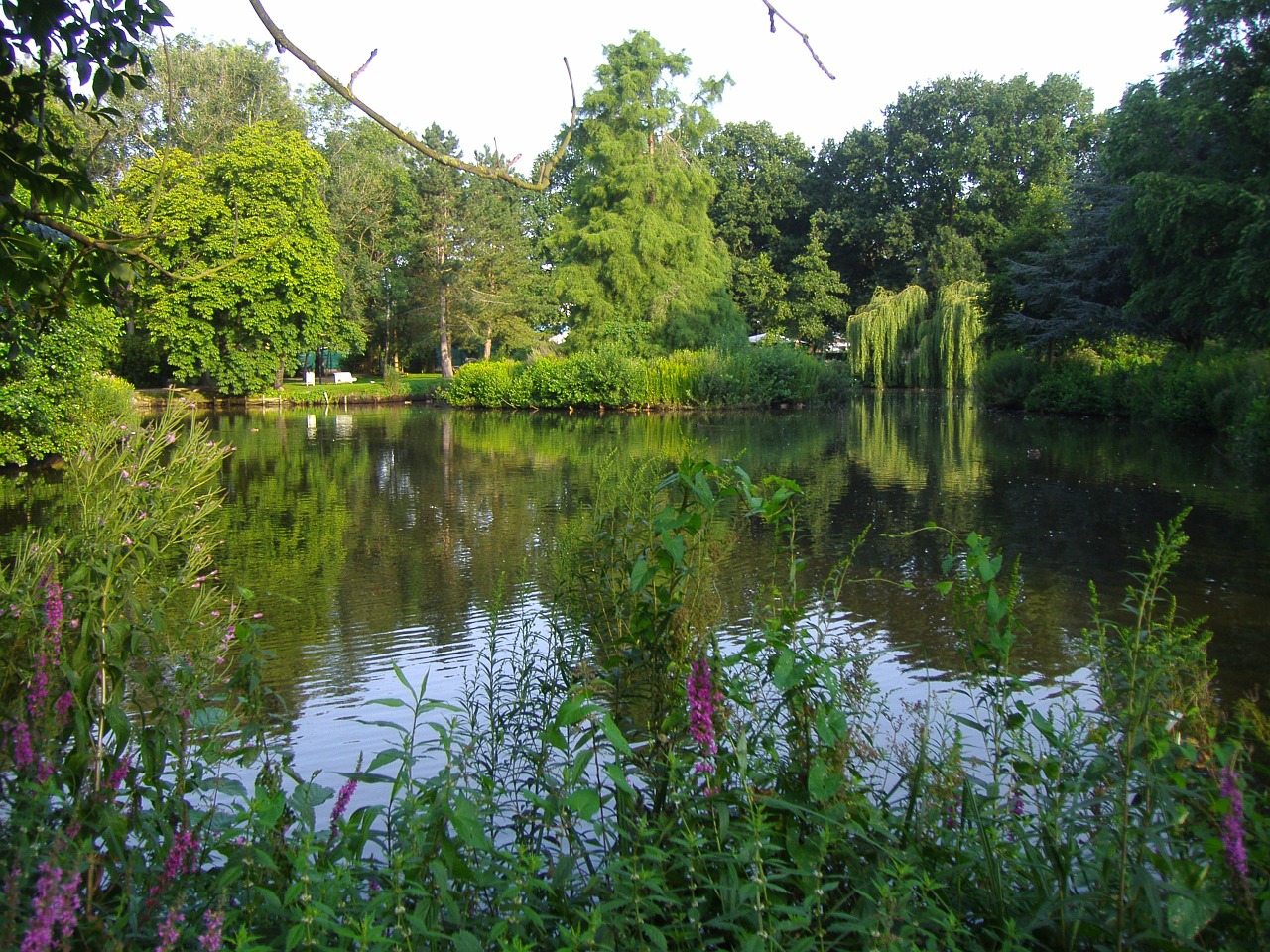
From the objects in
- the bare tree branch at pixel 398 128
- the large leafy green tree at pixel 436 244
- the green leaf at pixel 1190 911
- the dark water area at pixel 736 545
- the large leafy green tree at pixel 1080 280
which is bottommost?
the dark water area at pixel 736 545

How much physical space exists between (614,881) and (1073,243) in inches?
1136

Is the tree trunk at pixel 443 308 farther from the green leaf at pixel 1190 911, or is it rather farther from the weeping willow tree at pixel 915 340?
the green leaf at pixel 1190 911

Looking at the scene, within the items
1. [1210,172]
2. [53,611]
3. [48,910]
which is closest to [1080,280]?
[1210,172]

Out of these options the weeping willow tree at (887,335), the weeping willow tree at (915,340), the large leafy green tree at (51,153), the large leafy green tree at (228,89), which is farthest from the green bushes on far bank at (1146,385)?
the large leafy green tree at (228,89)

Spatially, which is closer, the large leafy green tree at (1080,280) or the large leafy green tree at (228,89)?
the large leafy green tree at (1080,280)

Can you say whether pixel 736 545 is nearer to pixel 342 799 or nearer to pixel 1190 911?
pixel 342 799

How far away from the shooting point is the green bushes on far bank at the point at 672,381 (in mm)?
34969

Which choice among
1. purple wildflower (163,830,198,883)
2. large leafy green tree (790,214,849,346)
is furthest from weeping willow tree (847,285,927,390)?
purple wildflower (163,830,198,883)

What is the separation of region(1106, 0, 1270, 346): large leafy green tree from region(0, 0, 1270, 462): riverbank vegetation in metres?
0.07

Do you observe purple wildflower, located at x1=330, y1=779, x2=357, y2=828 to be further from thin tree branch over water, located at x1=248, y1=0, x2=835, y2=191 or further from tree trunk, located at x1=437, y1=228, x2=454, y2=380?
tree trunk, located at x1=437, y1=228, x2=454, y2=380

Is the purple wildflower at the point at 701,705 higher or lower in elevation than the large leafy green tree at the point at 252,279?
lower

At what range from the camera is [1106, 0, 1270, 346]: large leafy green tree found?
18562 millimetres

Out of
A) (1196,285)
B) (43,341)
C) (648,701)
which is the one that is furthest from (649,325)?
(648,701)

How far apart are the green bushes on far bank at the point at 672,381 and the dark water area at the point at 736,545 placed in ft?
37.0
